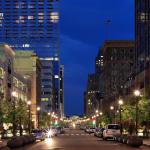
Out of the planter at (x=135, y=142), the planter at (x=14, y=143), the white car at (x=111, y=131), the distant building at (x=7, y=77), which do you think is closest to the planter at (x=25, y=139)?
the planter at (x=14, y=143)

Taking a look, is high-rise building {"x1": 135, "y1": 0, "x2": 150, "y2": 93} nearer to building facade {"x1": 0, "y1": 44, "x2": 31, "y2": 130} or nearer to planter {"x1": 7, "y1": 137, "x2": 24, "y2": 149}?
building facade {"x1": 0, "y1": 44, "x2": 31, "y2": 130}

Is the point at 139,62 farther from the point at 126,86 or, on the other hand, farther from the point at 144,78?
the point at 126,86

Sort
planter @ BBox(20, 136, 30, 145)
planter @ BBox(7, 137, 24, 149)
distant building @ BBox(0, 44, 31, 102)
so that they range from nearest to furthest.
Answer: planter @ BBox(7, 137, 24, 149) < planter @ BBox(20, 136, 30, 145) < distant building @ BBox(0, 44, 31, 102)

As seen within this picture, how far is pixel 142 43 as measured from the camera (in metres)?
136

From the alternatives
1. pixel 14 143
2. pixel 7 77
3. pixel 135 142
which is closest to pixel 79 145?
pixel 135 142

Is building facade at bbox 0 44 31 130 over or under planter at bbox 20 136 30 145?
over

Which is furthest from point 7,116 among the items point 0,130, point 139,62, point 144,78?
point 139,62

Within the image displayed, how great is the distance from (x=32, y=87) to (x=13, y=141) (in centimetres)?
15336

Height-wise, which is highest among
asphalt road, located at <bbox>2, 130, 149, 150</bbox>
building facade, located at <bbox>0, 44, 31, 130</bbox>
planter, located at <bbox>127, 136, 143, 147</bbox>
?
building facade, located at <bbox>0, 44, 31, 130</bbox>

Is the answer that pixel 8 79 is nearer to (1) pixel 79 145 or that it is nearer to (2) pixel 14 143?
(1) pixel 79 145

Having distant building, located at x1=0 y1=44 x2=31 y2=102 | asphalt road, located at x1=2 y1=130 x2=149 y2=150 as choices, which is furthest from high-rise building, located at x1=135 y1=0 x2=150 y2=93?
asphalt road, located at x1=2 y1=130 x2=149 y2=150

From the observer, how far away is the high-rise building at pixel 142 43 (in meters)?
126

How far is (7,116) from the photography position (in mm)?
87562

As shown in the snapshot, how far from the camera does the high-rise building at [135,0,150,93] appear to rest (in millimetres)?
126188
